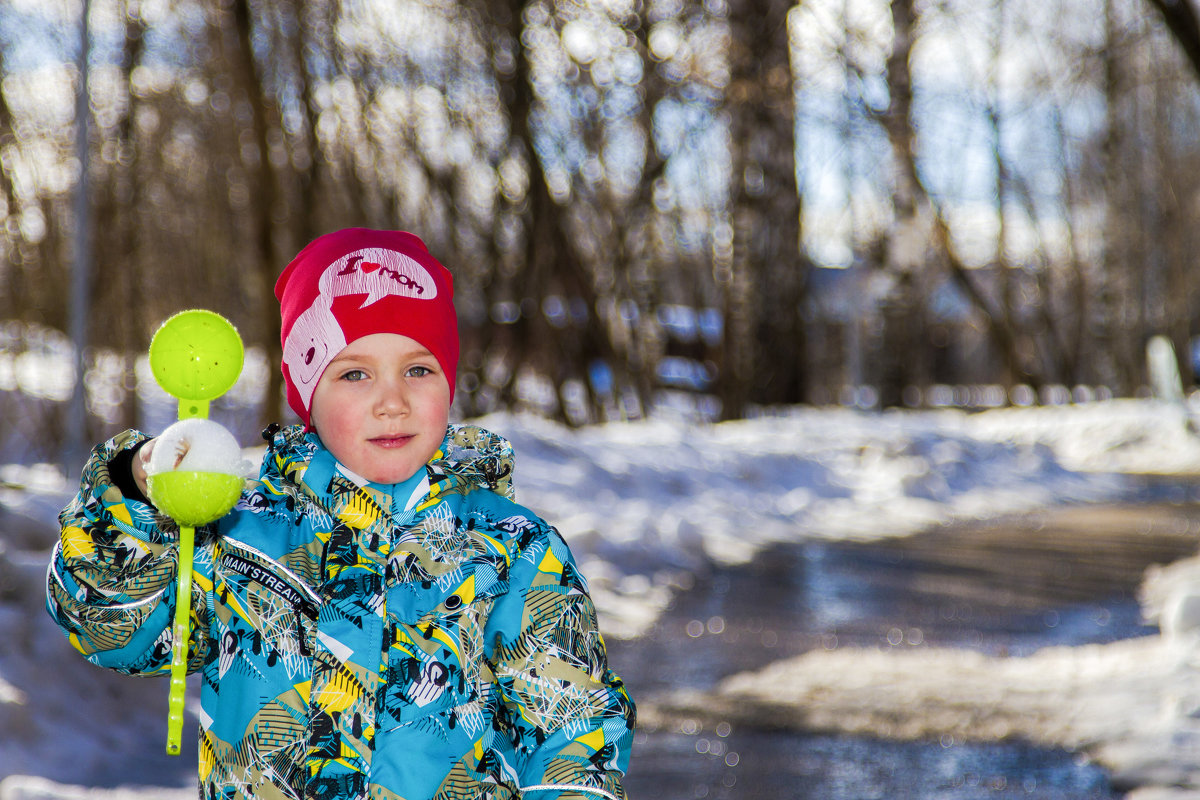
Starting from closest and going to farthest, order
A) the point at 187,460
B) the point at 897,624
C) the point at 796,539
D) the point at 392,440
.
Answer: the point at 187,460, the point at 392,440, the point at 897,624, the point at 796,539

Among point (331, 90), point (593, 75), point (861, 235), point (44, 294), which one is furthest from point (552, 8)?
point (861, 235)

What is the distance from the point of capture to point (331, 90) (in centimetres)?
1220

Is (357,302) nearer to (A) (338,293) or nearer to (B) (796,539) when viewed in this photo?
(A) (338,293)

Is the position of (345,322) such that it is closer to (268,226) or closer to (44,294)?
(268,226)

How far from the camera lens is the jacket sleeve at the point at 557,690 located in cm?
158

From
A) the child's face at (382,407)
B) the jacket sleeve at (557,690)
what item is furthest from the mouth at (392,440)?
the jacket sleeve at (557,690)

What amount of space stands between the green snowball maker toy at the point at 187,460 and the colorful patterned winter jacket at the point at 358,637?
7cm

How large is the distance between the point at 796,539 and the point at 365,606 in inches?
274

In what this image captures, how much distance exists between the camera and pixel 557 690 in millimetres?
1621

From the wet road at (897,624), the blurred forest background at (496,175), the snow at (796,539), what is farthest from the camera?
the blurred forest background at (496,175)

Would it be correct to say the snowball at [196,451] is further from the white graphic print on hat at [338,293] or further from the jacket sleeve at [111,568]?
the white graphic print on hat at [338,293]

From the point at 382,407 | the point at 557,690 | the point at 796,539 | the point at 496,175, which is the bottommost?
the point at 557,690

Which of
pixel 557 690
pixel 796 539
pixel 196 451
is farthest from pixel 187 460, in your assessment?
pixel 796 539

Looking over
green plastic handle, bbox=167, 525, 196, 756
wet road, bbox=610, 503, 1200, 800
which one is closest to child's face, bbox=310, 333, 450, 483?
green plastic handle, bbox=167, 525, 196, 756
